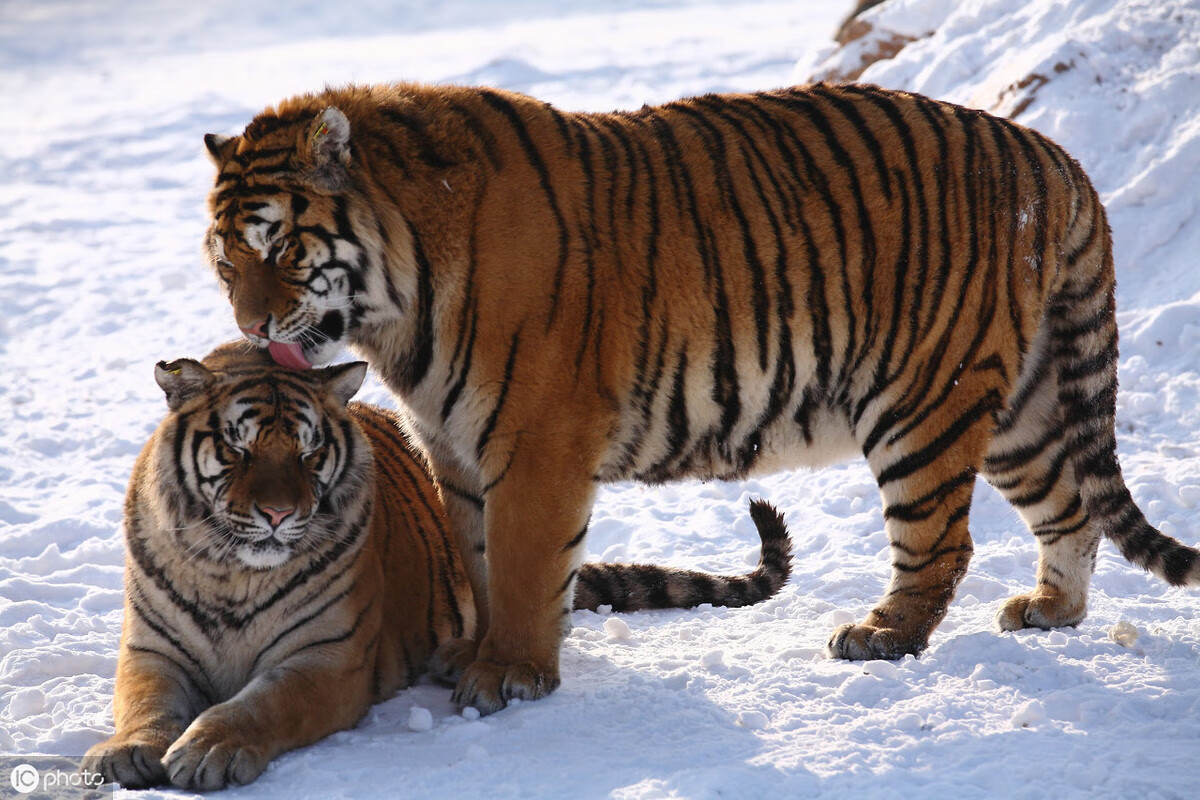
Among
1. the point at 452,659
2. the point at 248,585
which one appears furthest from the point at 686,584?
the point at 248,585

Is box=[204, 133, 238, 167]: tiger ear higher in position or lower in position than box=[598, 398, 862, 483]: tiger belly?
higher

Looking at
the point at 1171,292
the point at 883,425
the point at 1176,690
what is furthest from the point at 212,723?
the point at 1171,292

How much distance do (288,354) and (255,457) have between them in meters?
0.34

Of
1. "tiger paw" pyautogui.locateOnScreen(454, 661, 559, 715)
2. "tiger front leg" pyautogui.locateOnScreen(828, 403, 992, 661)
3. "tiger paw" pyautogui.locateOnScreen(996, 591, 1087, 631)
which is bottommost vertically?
"tiger paw" pyautogui.locateOnScreen(454, 661, 559, 715)

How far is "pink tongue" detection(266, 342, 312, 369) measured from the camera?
3.25 meters

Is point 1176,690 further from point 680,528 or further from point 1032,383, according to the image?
point 680,528

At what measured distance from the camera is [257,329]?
315 centimetres

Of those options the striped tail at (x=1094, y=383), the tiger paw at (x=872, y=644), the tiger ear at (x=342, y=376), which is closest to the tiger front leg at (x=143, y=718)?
the tiger ear at (x=342, y=376)

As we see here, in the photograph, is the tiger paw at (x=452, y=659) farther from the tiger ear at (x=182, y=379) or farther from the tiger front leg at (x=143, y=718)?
the tiger ear at (x=182, y=379)

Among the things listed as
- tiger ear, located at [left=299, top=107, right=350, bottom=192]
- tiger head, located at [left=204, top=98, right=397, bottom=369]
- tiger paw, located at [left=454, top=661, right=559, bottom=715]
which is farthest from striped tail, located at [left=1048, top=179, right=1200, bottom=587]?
tiger ear, located at [left=299, top=107, right=350, bottom=192]

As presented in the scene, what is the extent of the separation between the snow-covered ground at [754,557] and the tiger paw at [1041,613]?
0.23 feet

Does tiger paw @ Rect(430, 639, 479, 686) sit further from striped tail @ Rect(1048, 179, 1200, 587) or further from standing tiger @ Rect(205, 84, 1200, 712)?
striped tail @ Rect(1048, 179, 1200, 587)

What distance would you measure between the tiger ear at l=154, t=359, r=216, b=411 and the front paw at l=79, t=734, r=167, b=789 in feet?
2.87

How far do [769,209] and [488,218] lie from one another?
85 cm
